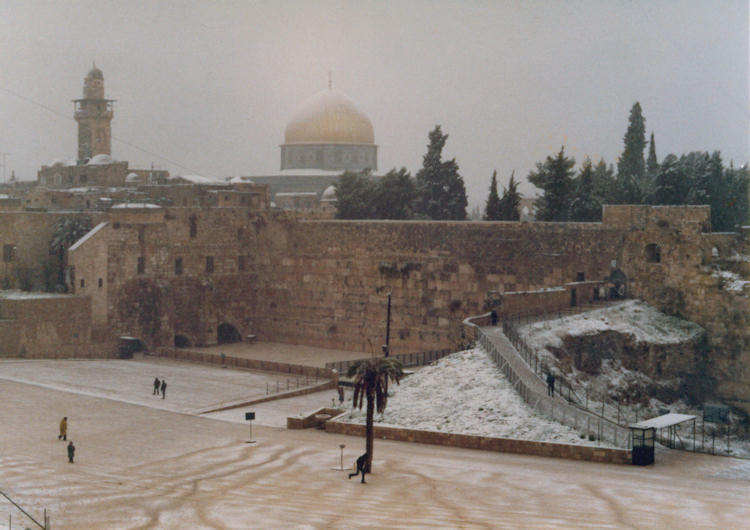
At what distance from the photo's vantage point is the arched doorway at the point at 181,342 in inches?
1585

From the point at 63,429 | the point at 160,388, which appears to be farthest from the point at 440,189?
the point at 63,429

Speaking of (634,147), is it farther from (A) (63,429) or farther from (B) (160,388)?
(A) (63,429)

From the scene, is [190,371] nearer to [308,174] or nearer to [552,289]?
[552,289]

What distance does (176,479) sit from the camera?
60.3 feet

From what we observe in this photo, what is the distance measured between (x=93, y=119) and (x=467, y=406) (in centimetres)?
4030

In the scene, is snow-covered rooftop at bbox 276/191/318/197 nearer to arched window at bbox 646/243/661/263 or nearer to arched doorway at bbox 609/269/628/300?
arched doorway at bbox 609/269/628/300

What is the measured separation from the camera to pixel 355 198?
48.4 meters

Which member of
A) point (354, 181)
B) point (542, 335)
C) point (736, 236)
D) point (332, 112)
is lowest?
point (542, 335)

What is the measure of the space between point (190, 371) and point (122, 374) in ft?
8.76

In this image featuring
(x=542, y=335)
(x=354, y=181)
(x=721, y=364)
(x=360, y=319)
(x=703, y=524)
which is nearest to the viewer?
(x=703, y=524)

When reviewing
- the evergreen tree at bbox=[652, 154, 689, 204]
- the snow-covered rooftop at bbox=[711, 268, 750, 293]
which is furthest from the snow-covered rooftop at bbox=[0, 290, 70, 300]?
the evergreen tree at bbox=[652, 154, 689, 204]

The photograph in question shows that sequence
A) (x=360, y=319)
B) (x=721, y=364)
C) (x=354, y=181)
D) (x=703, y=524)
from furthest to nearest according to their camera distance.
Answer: (x=354, y=181) < (x=360, y=319) < (x=721, y=364) < (x=703, y=524)

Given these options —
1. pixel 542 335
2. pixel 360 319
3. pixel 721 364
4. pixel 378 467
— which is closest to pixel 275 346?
pixel 360 319

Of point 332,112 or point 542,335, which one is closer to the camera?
point 542,335
